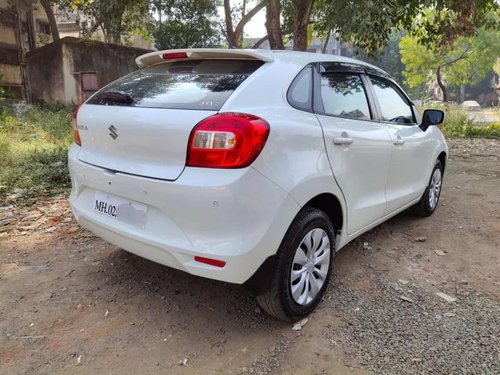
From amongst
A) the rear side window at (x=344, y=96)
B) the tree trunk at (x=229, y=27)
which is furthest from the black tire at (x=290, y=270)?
the tree trunk at (x=229, y=27)

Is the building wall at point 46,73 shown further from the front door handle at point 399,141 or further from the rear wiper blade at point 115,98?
the front door handle at point 399,141

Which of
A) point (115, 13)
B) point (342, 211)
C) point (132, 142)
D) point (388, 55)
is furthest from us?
point (388, 55)

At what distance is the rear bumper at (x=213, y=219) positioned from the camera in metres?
2.11

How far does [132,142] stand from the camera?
7.83 feet

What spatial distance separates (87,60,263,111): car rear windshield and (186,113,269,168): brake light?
0.42ft

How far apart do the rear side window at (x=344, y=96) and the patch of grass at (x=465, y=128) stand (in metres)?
10.1

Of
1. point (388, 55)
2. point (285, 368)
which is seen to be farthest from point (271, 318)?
point (388, 55)

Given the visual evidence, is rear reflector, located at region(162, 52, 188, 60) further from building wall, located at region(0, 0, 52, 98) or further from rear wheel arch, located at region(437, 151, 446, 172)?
building wall, located at region(0, 0, 52, 98)

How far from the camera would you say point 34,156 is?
5.98m

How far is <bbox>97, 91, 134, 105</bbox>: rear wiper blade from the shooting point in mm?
2574

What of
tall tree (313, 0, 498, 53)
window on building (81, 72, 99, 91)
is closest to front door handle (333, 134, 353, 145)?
tall tree (313, 0, 498, 53)

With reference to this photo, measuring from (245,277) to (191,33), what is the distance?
14.5m

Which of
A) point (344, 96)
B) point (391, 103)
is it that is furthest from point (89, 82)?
point (344, 96)

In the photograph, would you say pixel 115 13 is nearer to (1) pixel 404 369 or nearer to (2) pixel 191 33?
(2) pixel 191 33
